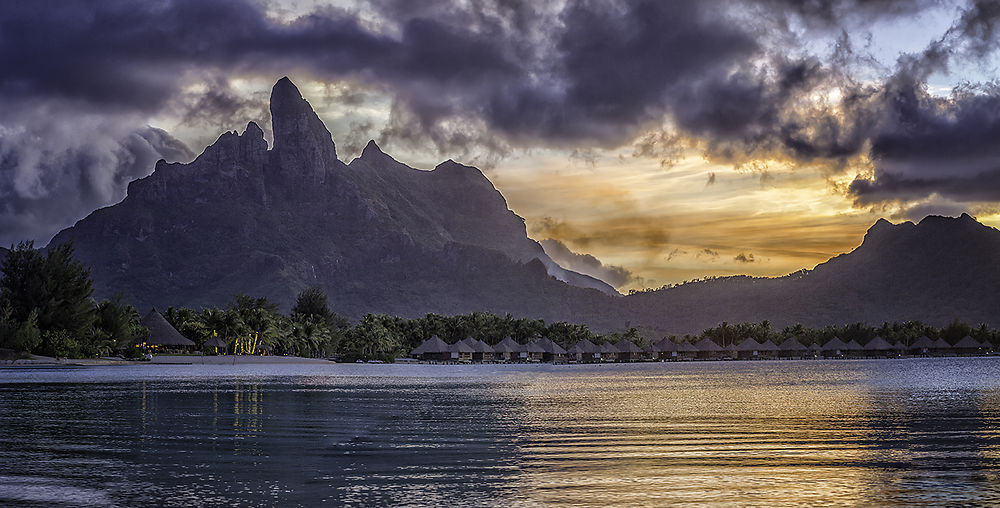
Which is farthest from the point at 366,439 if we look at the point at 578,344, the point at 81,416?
the point at 578,344

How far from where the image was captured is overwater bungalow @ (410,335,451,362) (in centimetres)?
11819

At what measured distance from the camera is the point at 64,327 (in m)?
80.9

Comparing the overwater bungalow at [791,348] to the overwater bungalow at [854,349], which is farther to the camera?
the overwater bungalow at [791,348]

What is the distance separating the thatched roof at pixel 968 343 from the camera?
149 m

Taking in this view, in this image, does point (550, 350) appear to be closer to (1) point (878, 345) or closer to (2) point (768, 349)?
(2) point (768, 349)

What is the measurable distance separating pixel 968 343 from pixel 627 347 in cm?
5870

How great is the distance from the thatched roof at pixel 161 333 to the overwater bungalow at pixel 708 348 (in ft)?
281

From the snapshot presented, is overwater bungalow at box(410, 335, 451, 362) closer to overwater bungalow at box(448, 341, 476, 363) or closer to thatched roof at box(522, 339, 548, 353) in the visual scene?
overwater bungalow at box(448, 341, 476, 363)

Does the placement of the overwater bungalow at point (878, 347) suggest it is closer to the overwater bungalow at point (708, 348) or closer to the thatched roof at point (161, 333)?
the overwater bungalow at point (708, 348)

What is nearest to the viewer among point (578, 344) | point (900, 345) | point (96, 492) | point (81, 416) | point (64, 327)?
point (96, 492)

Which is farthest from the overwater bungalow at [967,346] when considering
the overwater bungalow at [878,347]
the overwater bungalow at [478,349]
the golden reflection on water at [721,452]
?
the golden reflection on water at [721,452]

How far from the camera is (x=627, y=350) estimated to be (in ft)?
455

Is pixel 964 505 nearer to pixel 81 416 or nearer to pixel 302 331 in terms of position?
pixel 81 416

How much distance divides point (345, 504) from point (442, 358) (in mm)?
109306
